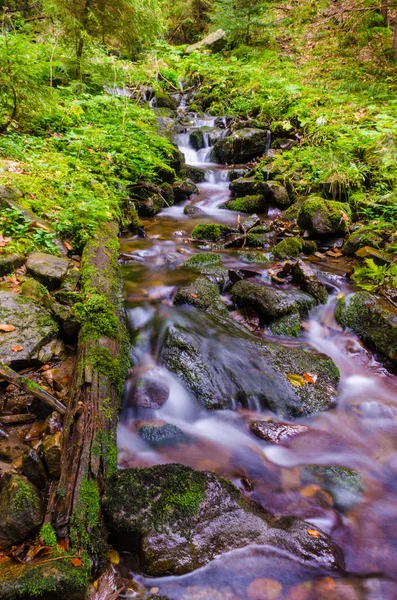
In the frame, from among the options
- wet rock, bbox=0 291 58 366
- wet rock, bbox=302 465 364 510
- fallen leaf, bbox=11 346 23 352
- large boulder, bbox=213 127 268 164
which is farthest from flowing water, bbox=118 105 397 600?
large boulder, bbox=213 127 268 164

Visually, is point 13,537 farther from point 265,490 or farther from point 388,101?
point 388,101

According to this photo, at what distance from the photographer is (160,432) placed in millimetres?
3088

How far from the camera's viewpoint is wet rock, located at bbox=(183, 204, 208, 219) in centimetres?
807

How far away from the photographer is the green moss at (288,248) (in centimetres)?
608

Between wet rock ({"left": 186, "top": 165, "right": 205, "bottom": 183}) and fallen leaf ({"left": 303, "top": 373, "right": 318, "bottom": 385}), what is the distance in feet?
24.4

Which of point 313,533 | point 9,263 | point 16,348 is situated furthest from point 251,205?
point 313,533

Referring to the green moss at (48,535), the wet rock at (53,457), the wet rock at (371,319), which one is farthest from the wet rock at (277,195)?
the green moss at (48,535)

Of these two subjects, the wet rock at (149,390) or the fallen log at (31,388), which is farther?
the wet rock at (149,390)

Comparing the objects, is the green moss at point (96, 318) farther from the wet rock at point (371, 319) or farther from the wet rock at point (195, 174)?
the wet rock at point (195, 174)

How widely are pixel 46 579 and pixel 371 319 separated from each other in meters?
4.05

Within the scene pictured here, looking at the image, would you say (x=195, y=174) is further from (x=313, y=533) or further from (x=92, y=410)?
(x=313, y=533)

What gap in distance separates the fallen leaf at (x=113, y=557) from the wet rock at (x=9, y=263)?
2641mm

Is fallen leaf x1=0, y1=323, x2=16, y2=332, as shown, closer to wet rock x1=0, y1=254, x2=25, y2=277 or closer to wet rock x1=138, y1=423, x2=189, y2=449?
wet rock x1=0, y1=254, x2=25, y2=277

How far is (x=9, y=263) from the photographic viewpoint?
11.5 feet
